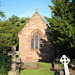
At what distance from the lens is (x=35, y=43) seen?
18.7m

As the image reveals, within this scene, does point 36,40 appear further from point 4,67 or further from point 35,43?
point 4,67

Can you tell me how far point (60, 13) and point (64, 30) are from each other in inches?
134

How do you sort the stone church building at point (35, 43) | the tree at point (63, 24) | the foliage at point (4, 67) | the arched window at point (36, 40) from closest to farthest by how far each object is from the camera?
the foliage at point (4, 67) → the tree at point (63, 24) → the stone church building at point (35, 43) → the arched window at point (36, 40)

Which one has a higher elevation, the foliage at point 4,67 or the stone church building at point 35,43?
the stone church building at point 35,43

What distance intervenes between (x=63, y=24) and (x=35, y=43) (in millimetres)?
8849

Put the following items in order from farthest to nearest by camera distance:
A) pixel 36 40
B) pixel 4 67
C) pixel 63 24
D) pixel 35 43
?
pixel 36 40 → pixel 35 43 → pixel 63 24 → pixel 4 67

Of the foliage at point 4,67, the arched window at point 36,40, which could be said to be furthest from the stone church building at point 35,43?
the foliage at point 4,67

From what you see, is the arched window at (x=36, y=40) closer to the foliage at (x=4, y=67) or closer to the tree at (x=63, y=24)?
the tree at (x=63, y=24)

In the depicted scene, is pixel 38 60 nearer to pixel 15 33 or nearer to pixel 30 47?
pixel 30 47

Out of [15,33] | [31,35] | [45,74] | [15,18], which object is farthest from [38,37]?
[15,18]

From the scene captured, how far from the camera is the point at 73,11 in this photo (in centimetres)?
1209

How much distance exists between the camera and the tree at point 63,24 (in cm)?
1052

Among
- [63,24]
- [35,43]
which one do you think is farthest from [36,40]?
[63,24]

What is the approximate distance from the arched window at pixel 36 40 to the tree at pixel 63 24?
215 inches
